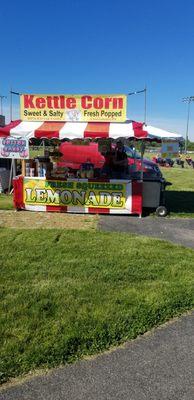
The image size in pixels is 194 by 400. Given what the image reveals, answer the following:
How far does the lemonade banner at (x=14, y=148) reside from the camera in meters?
Answer: 11.7

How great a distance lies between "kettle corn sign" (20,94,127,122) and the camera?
424 inches

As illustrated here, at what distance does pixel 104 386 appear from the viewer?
137 inches

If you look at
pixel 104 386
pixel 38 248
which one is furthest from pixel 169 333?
pixel 38 248

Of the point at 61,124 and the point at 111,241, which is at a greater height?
the point at 61,124

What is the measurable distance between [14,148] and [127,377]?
9.10 m

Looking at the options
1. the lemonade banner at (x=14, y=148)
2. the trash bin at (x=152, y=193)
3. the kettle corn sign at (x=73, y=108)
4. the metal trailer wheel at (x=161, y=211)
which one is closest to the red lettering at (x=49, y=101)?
the kettle corn sign at (x=73, y=108)

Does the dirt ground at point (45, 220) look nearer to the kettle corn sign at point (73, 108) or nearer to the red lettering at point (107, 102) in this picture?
the kettle corn sign at point (73, 108)

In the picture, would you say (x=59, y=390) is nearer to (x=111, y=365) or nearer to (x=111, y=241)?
(x=111, y=365)

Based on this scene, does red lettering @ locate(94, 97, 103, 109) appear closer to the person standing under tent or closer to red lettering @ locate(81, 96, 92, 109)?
red lettering @ locate(81, 96, 92, 109)

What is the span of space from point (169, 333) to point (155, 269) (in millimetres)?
1922

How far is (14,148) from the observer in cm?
1179

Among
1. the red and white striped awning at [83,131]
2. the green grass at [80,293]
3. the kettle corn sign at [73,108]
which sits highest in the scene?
the kettle corn sign at [73,108]

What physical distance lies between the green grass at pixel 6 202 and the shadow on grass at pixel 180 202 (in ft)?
14.6

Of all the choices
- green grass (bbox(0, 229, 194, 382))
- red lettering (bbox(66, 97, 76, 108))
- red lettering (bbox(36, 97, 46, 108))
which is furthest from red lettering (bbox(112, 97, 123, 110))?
green grass (bbox(0, 229, 194, 382))
